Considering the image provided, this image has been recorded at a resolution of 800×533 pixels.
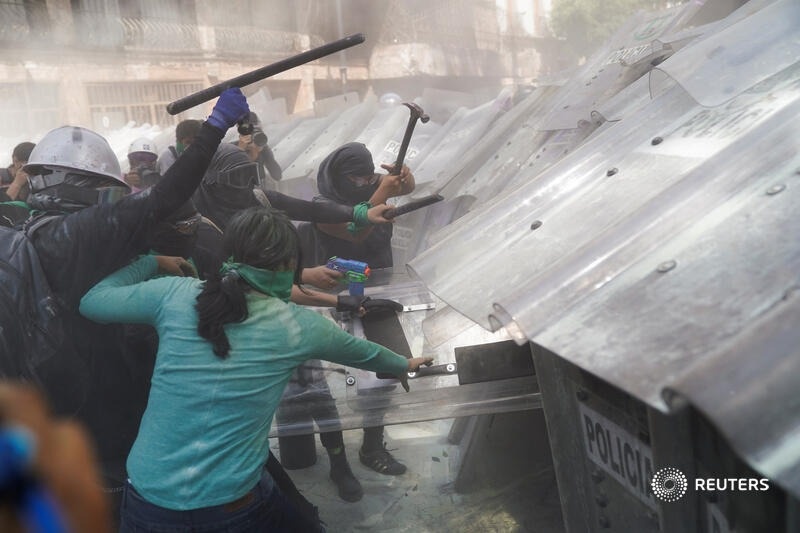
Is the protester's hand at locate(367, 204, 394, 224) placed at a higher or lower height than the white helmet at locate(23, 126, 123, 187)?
lower

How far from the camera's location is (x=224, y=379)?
6.63ft

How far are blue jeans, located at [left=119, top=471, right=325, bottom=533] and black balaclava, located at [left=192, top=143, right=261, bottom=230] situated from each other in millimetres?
1802

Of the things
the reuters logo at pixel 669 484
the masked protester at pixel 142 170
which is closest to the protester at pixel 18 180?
the masked protester at pixel 142 170

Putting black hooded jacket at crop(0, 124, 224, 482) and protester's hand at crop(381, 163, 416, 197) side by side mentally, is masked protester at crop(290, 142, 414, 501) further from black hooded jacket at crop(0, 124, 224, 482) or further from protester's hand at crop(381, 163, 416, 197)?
black hooded jacket at crop(0, 124, 224, 482)

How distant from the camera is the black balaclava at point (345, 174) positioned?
4328mm

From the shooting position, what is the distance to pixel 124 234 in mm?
2357

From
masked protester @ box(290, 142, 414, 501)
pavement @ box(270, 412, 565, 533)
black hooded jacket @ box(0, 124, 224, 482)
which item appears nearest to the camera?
black hooded jacket @ box(0, 124, 224, 482)

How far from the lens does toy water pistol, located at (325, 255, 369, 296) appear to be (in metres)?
3.16

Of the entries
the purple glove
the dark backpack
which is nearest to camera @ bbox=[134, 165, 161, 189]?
the purple glove

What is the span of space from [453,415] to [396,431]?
141 centimetres

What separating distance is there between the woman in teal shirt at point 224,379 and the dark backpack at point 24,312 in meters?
0.30

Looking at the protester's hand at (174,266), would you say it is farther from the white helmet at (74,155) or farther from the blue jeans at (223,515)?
the blue jeans at (223,515)

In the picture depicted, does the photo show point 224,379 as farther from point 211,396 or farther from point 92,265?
point 92,265

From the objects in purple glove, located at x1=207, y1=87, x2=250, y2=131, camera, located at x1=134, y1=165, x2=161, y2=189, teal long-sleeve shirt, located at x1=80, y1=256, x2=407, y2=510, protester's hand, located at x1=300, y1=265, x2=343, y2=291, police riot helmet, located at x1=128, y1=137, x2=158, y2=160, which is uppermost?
police riot helmet, located at x1=128, y1=137, x2=158, y2=160
